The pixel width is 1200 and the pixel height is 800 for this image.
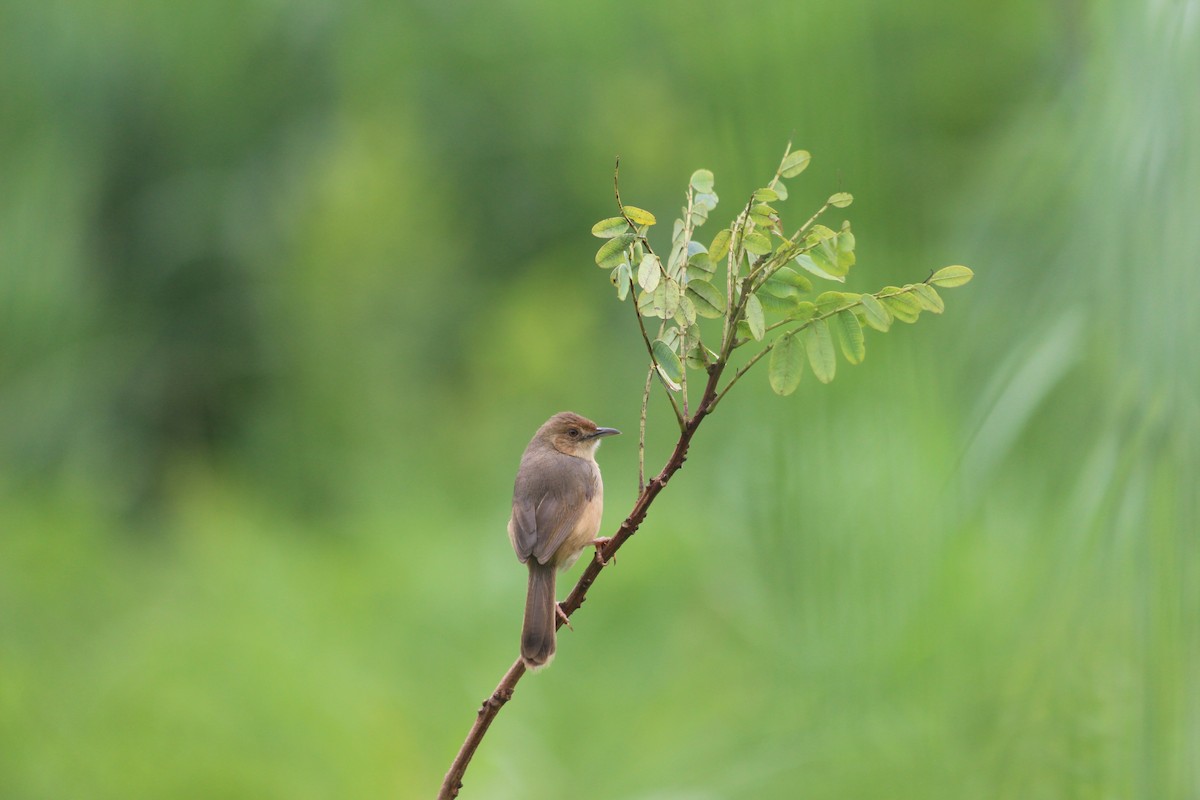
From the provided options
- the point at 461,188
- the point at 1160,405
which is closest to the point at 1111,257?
the point at 1160,405

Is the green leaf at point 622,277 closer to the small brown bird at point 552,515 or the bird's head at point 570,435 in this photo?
the small brown bird at point 552,515

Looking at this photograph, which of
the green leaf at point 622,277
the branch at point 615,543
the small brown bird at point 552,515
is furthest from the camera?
the small brown bird at point 552,515

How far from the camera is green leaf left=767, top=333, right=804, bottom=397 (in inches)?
35.5

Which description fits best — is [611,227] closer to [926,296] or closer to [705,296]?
[705,296]

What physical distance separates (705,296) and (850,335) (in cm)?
12

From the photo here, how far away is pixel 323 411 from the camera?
147 inches

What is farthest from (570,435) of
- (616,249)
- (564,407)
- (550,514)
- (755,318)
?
(564,407)

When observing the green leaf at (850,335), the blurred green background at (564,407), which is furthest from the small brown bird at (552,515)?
the green leaf at (850,335)

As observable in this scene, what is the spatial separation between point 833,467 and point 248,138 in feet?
12.0

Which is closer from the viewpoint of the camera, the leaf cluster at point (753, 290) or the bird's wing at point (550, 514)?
the leaf cluster at point (753, 290)

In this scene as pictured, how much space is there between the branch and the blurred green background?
0.37 meters

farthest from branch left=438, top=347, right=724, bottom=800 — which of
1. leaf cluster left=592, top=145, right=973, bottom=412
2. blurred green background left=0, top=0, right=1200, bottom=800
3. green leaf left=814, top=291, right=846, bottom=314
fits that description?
blurred green background left=0, top=0, right=1200, bottom=800

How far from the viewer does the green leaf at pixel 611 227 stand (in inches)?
35.3

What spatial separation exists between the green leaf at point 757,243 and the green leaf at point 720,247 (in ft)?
0.06
